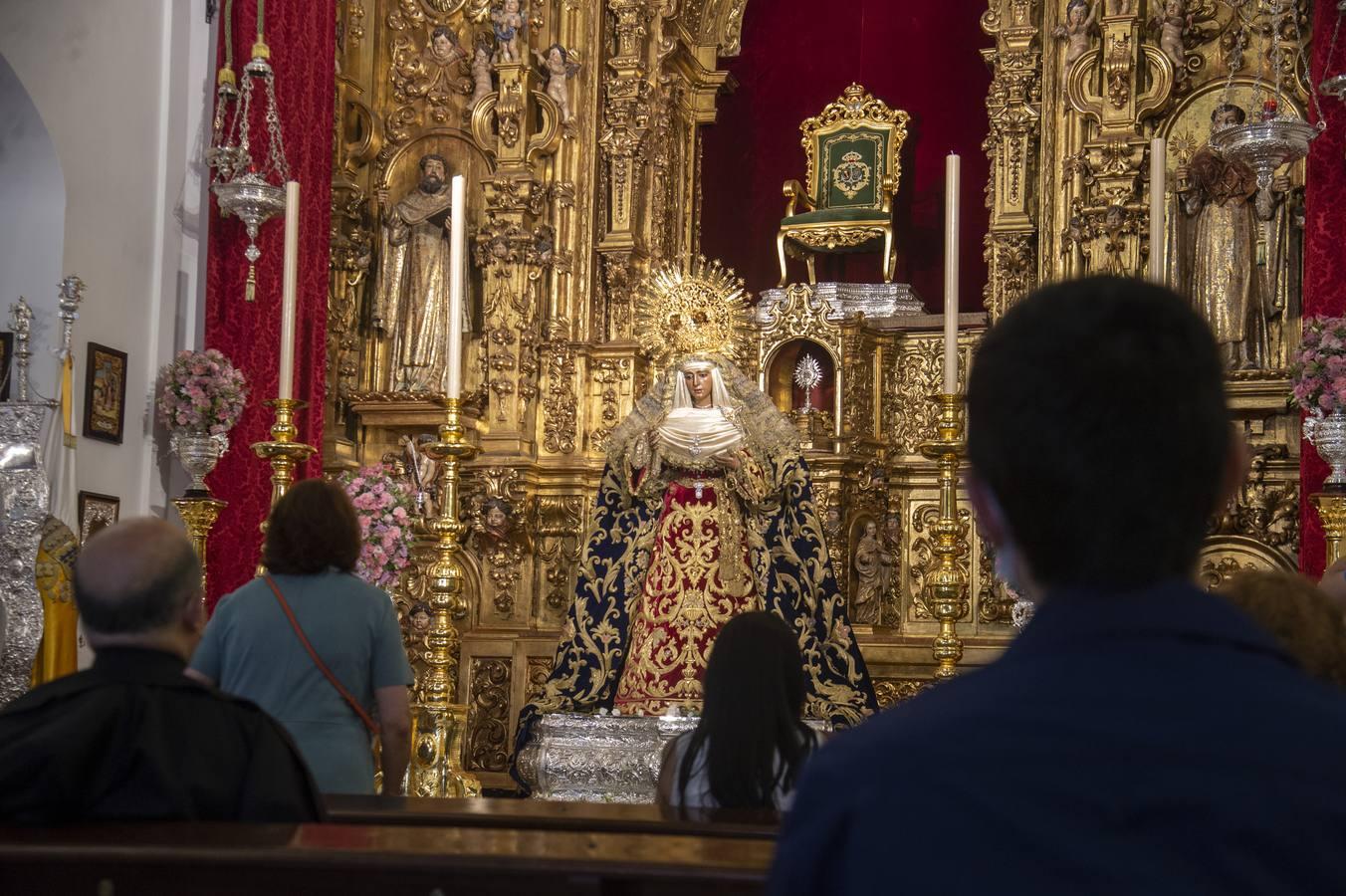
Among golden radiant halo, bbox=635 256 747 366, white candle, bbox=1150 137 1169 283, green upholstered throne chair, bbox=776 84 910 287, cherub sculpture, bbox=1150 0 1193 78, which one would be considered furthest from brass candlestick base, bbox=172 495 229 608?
cherub sculpture, bbox=1150 0 1193 78

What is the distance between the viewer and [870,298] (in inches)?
420

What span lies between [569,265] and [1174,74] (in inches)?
152

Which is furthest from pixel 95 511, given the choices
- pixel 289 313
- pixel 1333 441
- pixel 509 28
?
pixel 1333 441

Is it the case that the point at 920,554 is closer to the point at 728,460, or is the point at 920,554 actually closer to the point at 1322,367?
the point at 728,460

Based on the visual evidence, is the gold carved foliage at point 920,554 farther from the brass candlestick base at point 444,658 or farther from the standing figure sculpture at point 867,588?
the brass candlestick base at point 444,658

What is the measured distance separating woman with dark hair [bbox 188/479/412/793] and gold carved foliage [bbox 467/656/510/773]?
6202 mm

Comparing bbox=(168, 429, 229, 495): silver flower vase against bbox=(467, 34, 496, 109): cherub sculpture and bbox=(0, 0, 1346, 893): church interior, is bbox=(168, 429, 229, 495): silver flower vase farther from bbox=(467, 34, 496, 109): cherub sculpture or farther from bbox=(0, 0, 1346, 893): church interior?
bbox=(467, 34, 496, 109): cherub sculpture

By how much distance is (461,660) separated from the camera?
10.4 m

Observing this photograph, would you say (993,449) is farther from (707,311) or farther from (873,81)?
(873,81)

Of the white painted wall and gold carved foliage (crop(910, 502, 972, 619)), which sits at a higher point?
the white painted wall

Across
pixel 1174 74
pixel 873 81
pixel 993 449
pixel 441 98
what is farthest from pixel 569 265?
pixel 993 449

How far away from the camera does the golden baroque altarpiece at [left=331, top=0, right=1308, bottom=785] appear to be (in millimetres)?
9805

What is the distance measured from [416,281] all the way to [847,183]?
290 centimetres

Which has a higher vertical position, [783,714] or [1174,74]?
[1174,74]
